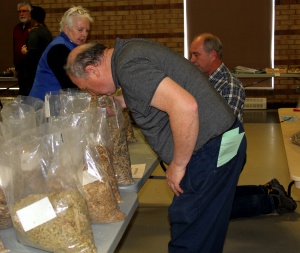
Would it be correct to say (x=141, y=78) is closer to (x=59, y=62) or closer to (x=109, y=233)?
(x=109, y=233)

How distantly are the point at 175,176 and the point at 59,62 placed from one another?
127 cm

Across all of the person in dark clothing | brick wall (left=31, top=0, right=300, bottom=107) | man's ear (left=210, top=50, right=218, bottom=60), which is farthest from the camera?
brick wall (left=31, top=0, right=300, bottom=107)

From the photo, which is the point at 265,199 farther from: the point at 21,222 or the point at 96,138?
the point at 21,222

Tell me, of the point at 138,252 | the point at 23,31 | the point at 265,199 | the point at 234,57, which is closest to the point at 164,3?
the point at 234,57

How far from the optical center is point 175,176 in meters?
1.69

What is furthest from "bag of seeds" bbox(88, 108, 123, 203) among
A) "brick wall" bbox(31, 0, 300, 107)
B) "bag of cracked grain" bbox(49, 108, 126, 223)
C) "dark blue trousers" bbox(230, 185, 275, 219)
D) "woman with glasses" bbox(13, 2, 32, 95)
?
"brick wall" bbox(31, 0, 300, 107)

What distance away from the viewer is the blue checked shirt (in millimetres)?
2582

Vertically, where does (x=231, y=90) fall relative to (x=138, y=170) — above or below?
above

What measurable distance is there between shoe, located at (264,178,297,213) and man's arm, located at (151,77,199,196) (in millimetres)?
1688

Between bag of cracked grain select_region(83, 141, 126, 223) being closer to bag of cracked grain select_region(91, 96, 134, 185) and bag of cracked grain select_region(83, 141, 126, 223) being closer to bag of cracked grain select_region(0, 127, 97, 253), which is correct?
bag of cracked grain select_region(0, 127, 97, 253)

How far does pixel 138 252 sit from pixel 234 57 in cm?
472

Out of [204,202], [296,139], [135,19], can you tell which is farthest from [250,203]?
[135,19]

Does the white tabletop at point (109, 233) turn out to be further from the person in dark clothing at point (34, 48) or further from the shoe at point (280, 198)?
the person in dark clothing at point (34, 48)

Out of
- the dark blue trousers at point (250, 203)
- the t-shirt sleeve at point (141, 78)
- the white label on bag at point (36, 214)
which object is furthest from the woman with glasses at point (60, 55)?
the white label on bag at point (36, 214)
